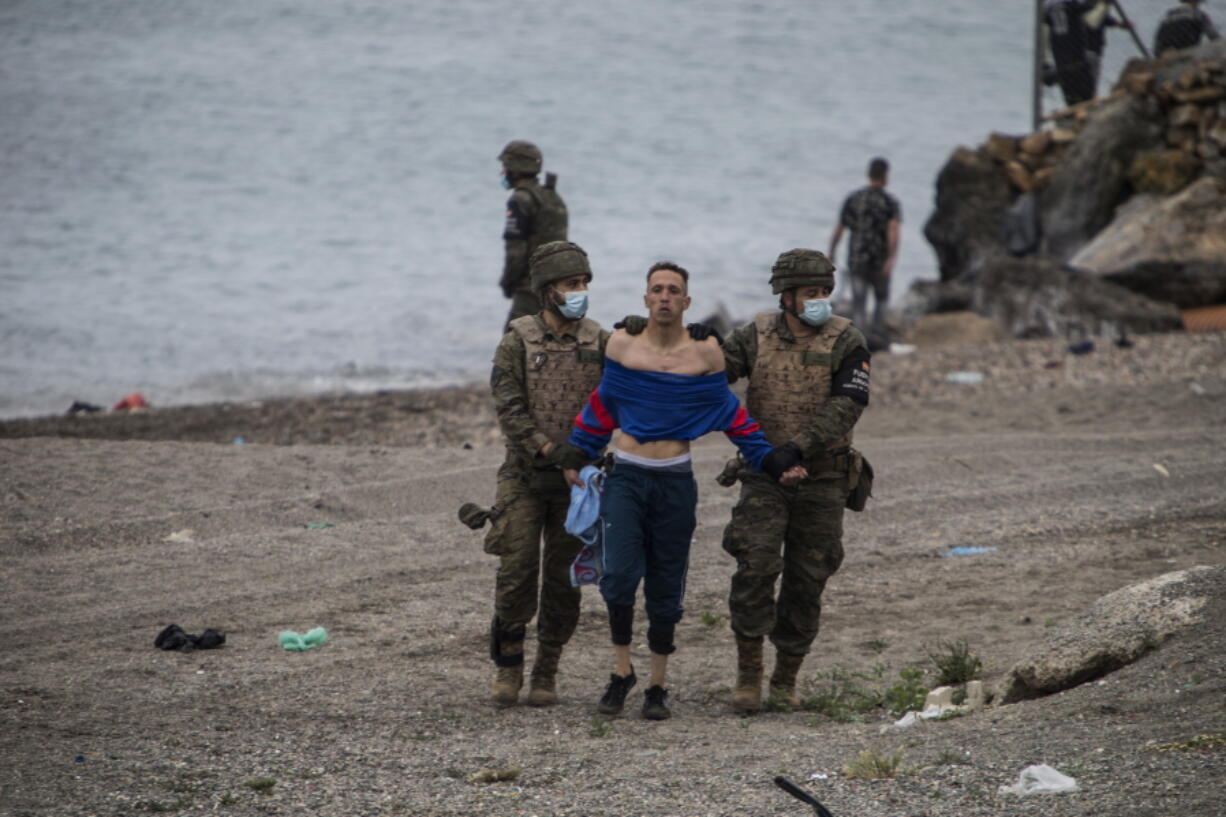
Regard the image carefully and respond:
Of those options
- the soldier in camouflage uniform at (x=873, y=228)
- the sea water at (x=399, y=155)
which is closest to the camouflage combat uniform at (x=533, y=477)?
the soldier in camouflage uniform at (x=873, y=228)

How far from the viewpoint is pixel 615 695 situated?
641 cm

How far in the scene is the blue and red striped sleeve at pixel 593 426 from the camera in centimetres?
629

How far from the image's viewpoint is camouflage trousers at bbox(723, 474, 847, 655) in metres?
6.34

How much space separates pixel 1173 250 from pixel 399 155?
39.4 metres

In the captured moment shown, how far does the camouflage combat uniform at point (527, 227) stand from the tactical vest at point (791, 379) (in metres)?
3.67

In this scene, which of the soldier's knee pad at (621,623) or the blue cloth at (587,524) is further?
the soldier's knee pad at (621,623)

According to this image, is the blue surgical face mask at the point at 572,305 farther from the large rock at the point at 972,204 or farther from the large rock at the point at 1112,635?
the large rock at the point at 972,204

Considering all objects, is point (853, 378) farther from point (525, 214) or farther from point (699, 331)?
point (525, 214)

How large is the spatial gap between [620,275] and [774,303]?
226 inches

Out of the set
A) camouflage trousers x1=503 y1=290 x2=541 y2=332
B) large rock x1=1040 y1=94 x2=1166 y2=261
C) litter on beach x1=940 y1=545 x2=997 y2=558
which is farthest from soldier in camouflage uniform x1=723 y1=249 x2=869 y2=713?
large rock x1=1040 y1=94 x2=1166 y2=261

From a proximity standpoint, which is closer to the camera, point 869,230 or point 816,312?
point 816,312

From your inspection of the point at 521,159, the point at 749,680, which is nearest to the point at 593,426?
the point at 749,680

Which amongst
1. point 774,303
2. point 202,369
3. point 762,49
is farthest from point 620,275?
point 762,49

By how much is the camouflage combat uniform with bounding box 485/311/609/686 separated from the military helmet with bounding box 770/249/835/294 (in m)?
0.84
